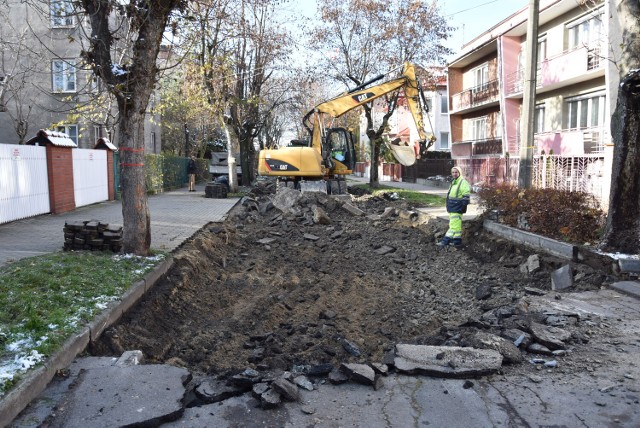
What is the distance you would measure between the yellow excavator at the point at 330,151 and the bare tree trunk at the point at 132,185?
33.7ft

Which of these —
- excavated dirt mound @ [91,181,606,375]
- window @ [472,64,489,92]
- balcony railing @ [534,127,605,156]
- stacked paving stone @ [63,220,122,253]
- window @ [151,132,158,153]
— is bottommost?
excavated dirt mound @ [91,181,606,375]

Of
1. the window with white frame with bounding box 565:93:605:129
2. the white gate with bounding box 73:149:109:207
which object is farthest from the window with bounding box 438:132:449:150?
the white gate with bounding box 73:149:109:207

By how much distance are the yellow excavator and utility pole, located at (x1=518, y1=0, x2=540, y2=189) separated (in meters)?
4.69

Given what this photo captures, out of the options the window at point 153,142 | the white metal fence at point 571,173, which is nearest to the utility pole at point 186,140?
the window at point 153,142

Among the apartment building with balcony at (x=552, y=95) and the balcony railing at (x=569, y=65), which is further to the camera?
the balcony railing at (x=569, y=65)

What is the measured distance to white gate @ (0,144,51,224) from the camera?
1186cm

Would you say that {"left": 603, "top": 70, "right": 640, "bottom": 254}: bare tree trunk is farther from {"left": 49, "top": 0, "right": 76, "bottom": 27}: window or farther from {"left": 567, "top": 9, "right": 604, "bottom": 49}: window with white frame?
{"left": 567, "top": 9, "right": 604, "bottom": 49}: window with white frame

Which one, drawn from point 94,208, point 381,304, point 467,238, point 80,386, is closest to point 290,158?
point 94,208

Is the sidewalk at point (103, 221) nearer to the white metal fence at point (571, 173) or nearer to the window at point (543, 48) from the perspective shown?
the white metal fence at point (571, 173)

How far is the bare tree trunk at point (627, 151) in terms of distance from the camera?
7500mm

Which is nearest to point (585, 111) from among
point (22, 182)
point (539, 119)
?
point (539, 119)

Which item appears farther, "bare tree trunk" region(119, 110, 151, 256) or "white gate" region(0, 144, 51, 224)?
"white gate" region(0, 144, 51, 224)

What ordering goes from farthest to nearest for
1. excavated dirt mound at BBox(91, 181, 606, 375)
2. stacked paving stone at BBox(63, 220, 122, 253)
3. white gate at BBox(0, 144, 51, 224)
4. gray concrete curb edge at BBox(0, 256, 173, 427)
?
white gate at BBox(0, 144, 51, 224) → stacked paving stone at BBox(63, 220, 122, 253) → excavated dirt mound at BBox(91, 181, 606, 375) → gray concrete curb edge at BBox(0, 256, 173, 427)

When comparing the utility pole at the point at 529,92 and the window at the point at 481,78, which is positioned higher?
the window at the point at 481,78
